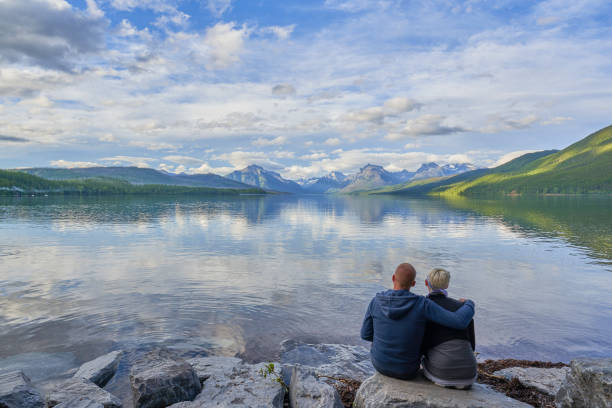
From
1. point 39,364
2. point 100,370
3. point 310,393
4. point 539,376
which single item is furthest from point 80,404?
point 539,376

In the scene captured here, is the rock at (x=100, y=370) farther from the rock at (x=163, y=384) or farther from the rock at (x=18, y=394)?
the rock at (x=163, y=384)

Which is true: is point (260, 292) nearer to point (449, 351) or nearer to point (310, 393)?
point (310, 393)

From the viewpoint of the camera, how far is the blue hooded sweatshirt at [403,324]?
823 centimetres

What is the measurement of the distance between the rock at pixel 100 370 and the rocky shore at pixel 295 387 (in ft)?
0.10

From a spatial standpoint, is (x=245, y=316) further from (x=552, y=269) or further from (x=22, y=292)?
(x=552, y=269)

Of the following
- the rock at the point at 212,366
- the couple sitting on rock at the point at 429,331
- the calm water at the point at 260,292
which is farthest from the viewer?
the calm water at the point at 260,292

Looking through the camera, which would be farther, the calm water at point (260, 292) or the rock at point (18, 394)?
the calm water at point (260, 292)

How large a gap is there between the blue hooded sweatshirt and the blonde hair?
17.8 inches

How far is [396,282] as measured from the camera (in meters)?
8.63

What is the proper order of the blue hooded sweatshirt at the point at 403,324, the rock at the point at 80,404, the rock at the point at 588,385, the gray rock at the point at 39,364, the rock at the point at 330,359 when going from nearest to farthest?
the rock at the point at 588,385, the blue hooded sweatshirt at the point at 403,324, the rock at the point at 80,404, the rock at the point at 330,359, the gray rock at the point at 39,364

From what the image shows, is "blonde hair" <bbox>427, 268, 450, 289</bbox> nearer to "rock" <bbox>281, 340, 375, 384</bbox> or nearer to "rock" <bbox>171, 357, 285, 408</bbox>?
"rock" <bbox>171, 357, 285, 408</bbox>

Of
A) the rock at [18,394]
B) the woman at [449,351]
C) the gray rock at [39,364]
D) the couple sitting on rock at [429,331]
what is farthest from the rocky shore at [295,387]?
the gray rock at [39,364]

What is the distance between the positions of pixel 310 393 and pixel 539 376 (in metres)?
7.74

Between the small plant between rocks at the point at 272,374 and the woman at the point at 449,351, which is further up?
the woman at the point at 449,351
